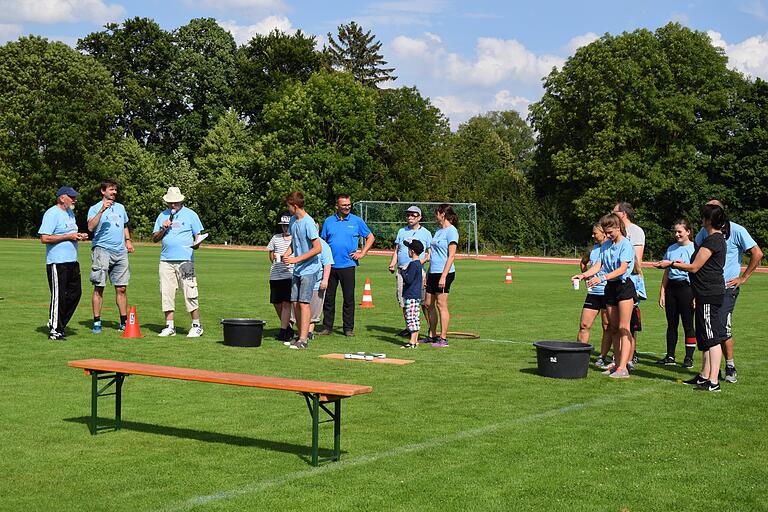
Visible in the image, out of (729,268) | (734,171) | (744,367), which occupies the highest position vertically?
(734,171)

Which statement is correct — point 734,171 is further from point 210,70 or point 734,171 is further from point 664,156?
point 210,70

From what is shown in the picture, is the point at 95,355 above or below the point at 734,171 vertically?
below

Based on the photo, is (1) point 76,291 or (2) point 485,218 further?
(2) point 485,218

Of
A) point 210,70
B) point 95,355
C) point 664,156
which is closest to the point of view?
point 95,355

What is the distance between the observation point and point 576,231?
205 ft

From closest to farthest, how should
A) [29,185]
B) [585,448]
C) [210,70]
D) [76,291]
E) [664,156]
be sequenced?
[585,448] → [76,291] → [664,156] → [29,185] → [210,70]

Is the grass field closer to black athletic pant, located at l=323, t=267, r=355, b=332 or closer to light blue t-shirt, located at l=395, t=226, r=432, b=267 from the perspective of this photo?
black athletic pant, located at l=323, t=267, r=355, b=332

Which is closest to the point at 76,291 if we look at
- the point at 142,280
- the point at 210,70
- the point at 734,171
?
the point at 142,280

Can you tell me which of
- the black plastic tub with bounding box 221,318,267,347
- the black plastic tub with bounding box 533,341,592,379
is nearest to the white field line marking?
the black plastic tub with bounding box 533,341,592,379

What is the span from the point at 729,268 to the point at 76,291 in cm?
868

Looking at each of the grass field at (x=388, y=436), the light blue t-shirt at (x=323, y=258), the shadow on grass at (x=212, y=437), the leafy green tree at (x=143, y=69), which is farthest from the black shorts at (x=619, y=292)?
the leafy green tree at (x=143, y=69)

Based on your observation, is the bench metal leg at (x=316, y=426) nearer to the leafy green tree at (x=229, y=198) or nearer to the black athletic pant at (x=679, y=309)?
the black athletic pant at (x=679, y=309)

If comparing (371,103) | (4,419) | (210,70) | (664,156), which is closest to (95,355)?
(4,419)

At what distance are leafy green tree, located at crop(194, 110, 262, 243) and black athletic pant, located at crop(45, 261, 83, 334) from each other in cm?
5431
